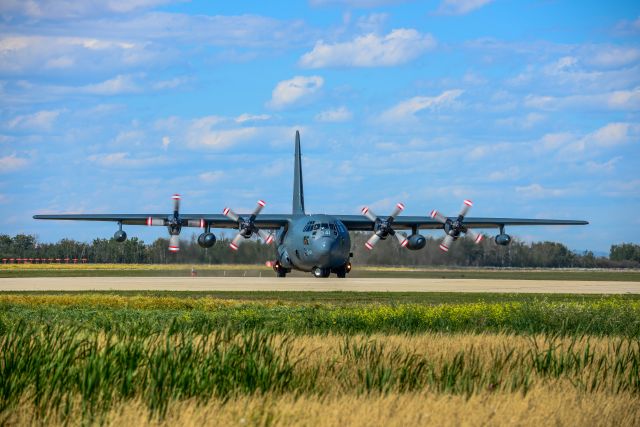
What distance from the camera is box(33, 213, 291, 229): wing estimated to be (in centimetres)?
6862

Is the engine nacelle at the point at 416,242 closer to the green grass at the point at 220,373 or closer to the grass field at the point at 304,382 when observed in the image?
the grass field at the point at 304,382

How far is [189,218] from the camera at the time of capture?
68.1 m

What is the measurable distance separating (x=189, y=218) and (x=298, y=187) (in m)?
10.4

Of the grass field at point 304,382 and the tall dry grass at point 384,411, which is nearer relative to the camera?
the tall dry grass at point 384,411

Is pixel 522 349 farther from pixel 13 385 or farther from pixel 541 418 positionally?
pixel 13 385

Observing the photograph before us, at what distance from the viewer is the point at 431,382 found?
16250 millimetres

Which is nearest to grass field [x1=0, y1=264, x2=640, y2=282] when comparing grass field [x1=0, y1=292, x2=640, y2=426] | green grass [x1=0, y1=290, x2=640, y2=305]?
green grass [x1=0, y1=290, x2=640, y2=305]

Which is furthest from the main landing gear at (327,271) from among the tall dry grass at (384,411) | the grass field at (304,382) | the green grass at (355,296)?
the tall dry grass at (384,411)

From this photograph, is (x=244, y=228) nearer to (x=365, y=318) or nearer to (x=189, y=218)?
(x=189, y=218)

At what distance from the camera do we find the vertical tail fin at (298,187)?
73938 mm

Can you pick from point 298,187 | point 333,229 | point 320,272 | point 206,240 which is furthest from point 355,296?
point 298,187

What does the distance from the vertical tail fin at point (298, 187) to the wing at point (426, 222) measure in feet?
12.7

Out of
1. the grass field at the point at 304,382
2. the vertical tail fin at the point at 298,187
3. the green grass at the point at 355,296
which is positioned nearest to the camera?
the grass field at the point at 304,382

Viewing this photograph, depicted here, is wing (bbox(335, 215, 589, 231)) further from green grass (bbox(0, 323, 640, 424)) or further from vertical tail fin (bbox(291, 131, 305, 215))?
green grass (bbox(0, 323, 640, 424))
